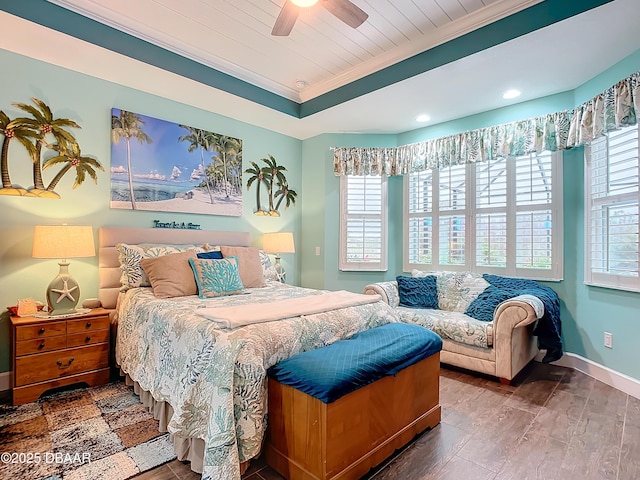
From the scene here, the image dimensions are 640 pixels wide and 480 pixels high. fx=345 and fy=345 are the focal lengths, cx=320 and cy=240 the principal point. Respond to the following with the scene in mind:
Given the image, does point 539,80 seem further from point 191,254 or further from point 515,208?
point 191,254

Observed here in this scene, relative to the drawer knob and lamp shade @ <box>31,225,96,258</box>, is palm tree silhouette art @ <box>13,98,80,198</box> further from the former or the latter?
the drawer knob

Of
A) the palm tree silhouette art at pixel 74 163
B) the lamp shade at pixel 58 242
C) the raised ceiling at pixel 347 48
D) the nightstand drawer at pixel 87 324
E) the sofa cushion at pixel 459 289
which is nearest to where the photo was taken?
the raised ceiling at pixel 347 48

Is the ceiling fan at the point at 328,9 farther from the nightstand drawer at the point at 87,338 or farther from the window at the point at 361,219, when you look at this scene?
the nightstand drawer at the point at 87,338

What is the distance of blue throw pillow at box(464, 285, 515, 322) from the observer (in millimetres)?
3275

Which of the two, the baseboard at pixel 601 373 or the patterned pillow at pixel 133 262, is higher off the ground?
the patterned pillow at pixel 133 262

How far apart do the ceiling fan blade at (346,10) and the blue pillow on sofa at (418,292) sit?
8.73 ft

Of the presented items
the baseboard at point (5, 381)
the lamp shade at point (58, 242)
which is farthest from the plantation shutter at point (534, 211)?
the baseboard at point (5, 381)

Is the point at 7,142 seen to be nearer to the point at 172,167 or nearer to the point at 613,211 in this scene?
the point at 172,167

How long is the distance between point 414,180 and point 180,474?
392cm

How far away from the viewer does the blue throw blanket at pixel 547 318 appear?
3018 millimetres

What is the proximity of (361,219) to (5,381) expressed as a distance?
3.85 m

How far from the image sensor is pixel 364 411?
173cm

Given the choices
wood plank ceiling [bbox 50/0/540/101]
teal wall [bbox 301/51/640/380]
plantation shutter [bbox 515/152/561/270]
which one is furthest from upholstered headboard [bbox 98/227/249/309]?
plantation shutter [bbox 515/152/561/270]

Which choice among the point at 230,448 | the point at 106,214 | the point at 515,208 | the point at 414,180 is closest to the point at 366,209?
the point at 414,180
